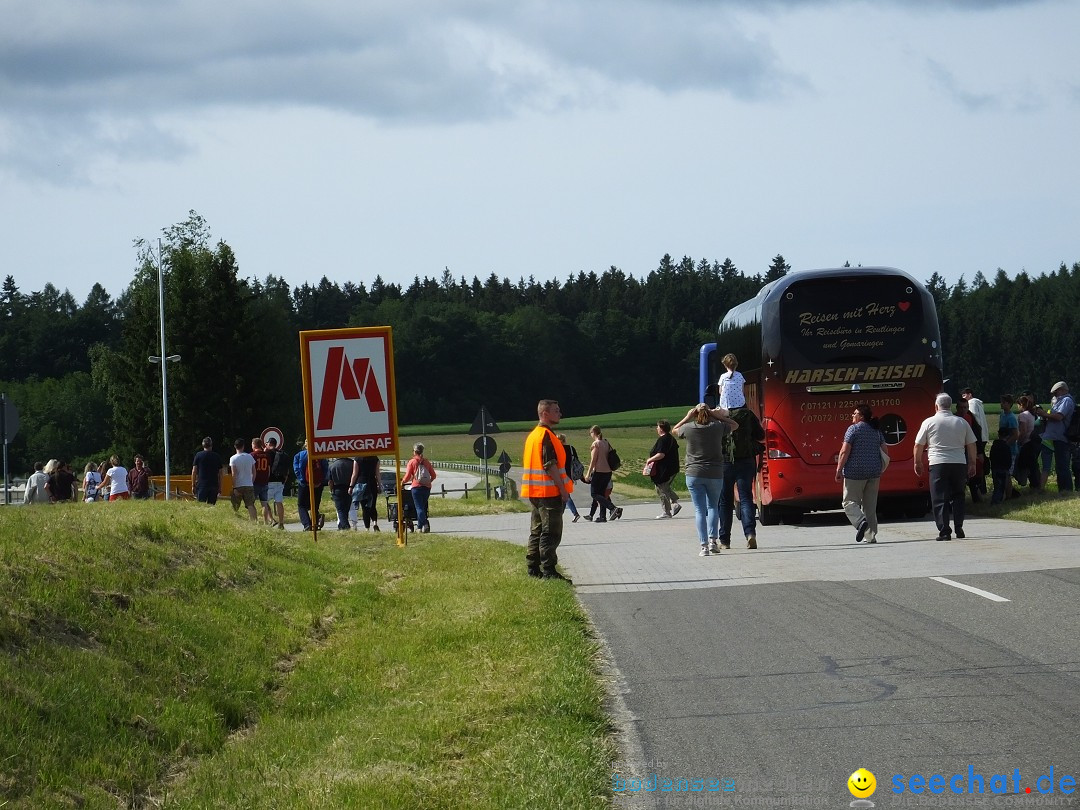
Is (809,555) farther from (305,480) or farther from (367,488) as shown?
(305,480)

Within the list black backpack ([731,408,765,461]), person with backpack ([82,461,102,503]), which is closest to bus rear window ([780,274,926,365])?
black backpack ([731,408,765,461])

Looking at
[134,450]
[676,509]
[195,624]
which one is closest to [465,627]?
[195,624]

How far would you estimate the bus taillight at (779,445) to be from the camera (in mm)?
21938

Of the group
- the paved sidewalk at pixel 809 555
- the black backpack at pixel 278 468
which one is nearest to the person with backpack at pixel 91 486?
the black backpack at pixel 278 468

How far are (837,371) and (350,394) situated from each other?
7515 millimetres

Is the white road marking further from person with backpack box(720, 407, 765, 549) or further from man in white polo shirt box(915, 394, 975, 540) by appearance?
person with backpack box(720, 407, 765, 549)

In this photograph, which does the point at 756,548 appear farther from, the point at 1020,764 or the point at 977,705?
the point at 1020,764

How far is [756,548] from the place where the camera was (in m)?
17.9

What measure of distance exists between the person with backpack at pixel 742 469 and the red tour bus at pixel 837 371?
3529 mm

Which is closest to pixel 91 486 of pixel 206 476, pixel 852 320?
pixel 206 476

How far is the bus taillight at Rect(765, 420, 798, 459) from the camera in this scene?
21938 mm

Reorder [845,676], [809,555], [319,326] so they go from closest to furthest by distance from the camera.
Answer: [845,676]
[809,555]
[319,326]

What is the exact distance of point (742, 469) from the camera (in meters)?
18.4

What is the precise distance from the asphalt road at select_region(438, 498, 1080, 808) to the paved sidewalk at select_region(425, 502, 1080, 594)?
0.08 meters
